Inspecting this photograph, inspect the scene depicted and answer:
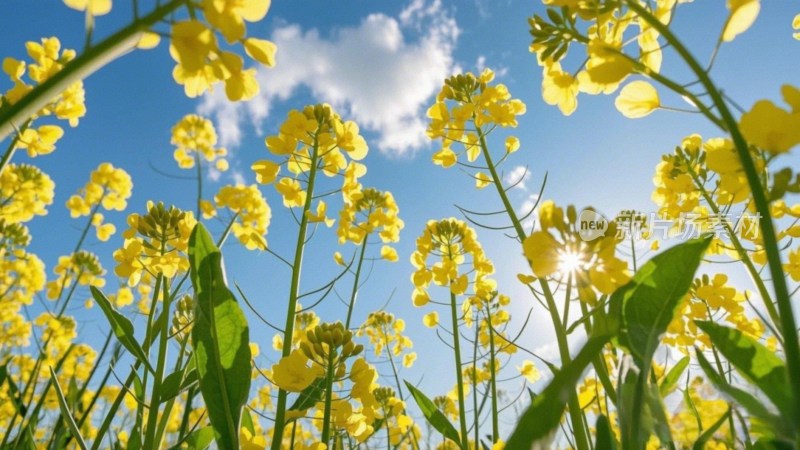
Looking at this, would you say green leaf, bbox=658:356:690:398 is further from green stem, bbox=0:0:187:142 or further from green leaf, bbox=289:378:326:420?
green stem, bbox=0:0:187:142

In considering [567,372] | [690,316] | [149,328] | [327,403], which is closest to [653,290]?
[567,372]

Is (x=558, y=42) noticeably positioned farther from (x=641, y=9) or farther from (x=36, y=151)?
(x=36, y=151)

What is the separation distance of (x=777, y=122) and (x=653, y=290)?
332 millimetres

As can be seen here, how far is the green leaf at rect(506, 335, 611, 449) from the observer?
70cm

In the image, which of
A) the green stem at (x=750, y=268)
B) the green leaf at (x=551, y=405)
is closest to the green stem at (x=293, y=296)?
the green leaf at (x=551, y=405)

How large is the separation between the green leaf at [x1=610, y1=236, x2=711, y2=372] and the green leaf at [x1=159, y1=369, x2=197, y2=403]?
42.9 inches

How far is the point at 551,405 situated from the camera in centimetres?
73

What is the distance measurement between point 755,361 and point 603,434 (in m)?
0.31

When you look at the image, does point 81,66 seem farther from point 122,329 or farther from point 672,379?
point 672,379

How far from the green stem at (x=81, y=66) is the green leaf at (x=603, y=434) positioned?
104 centimetres

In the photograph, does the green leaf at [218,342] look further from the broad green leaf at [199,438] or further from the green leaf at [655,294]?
the green leaf at [655,294]

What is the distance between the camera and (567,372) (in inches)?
27.4

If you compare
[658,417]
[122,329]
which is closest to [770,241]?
[658,417]

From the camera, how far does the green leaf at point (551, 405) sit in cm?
70
